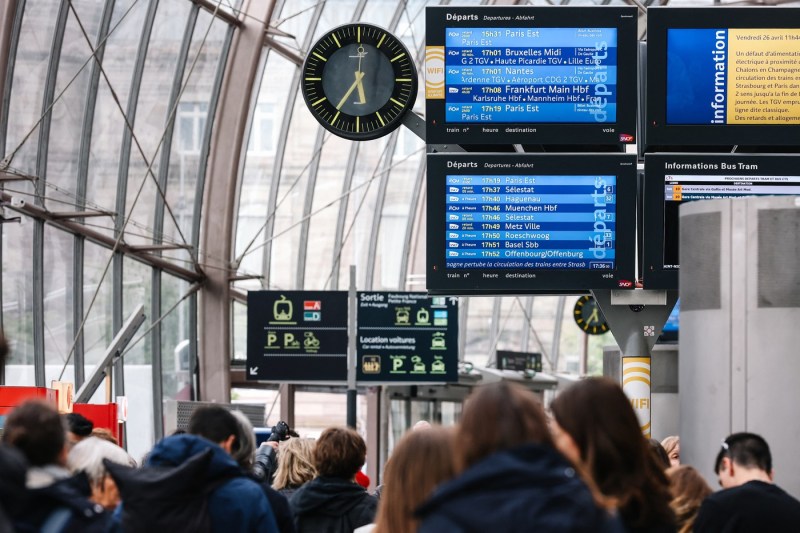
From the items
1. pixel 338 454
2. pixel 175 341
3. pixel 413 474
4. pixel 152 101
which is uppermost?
pixel 152 101

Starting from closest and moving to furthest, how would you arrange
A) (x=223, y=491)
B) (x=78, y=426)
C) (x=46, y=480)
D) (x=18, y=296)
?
(x=46, y=480) → (x=223, y=491) → (x=78, y=426) → (x=18, y=296)

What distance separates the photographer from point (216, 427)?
5156mm

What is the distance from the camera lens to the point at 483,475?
325 cm

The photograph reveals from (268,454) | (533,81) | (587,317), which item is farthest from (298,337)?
(268,454)

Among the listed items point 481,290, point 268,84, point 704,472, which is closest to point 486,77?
point 481,290

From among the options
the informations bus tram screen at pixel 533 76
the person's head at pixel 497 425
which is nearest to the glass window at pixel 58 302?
the informations bus tram screen at pixel 533 76

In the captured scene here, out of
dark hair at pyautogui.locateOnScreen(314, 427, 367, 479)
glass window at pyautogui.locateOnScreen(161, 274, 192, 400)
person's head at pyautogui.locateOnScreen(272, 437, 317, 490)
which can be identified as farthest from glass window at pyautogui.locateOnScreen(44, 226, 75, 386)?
dark hair at pyautogui.locateOnScreen(314, 427, 367, 479)

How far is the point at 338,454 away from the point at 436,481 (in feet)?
6.54

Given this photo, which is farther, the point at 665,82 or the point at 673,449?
the point at 665,82

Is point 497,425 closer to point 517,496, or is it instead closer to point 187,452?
point 517,496

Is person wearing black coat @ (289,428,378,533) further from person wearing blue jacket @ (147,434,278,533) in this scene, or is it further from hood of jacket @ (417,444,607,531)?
hood of jacket @ (417,444,607,531)

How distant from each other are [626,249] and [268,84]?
51.0 feet

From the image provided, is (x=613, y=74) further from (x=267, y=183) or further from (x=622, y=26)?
(x=267, y=183)

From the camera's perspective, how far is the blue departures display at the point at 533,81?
977 cm
